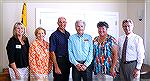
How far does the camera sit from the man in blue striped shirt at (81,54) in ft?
10.2

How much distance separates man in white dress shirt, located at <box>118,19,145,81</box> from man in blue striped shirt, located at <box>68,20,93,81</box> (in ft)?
1.61

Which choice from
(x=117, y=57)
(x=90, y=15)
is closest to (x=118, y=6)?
(x=90, y=15)

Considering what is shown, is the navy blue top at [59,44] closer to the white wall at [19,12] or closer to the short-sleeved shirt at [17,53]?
the short-sleeved shirt at [17,53]

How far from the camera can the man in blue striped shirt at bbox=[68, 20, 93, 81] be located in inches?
123

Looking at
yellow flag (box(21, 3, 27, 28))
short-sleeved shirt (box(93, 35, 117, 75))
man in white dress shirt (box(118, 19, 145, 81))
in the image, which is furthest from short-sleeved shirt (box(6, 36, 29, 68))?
yellow flag (box(21, 3, 27, 28))

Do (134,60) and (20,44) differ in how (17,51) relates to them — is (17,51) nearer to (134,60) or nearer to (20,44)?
(20,44)

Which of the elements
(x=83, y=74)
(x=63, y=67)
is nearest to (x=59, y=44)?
(x=63, y=67)

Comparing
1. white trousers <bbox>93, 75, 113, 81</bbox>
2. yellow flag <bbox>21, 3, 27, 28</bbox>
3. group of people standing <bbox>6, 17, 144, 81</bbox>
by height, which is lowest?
white trousers <bbox>93, 75, 113, 81</bbox>

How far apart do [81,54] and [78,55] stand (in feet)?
0.15

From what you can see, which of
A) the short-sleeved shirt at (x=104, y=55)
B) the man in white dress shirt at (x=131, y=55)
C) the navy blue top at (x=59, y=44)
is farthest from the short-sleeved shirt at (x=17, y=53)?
the man in white dress shirt at (x=131, y=55)

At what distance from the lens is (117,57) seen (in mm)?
3158

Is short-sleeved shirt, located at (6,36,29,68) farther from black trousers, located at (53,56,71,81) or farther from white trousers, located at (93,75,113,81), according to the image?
white trousers, located at (93,75,113,81)

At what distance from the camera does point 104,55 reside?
10.2ft

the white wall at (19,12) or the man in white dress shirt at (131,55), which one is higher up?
the white wall at (19,12)
